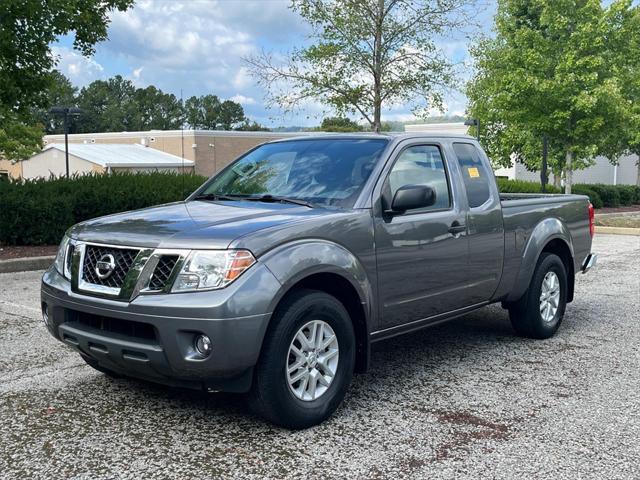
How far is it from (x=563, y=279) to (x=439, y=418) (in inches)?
119

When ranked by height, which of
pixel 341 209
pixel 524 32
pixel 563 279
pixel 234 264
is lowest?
pixel 563 279

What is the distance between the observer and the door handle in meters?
5.42

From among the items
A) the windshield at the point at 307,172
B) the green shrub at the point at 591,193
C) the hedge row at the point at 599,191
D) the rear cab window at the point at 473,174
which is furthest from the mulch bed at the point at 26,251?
the green shrub at the point at 591,193

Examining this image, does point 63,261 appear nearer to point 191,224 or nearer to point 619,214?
point 191,224

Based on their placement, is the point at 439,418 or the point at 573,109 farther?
the point at 573,109

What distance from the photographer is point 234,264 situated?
3922 millimetres

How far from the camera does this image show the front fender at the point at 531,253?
20.8ft

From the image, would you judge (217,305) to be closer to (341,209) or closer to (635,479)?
(341,209)

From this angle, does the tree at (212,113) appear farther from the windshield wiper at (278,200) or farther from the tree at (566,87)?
the windshield wiper at (278,200)

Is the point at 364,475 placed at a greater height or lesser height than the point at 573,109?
lesser

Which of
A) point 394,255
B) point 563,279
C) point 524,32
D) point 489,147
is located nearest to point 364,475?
point 394,255

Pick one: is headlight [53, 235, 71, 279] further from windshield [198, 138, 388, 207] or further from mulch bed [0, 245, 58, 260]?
mulch bed [0, 245, 58, 260]

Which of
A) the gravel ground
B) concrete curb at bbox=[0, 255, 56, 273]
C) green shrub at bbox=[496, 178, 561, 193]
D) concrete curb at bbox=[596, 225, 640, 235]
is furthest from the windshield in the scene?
green shrub at bbox=[496, 178, 561, 193]

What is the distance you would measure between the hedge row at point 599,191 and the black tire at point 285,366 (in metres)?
19.2
